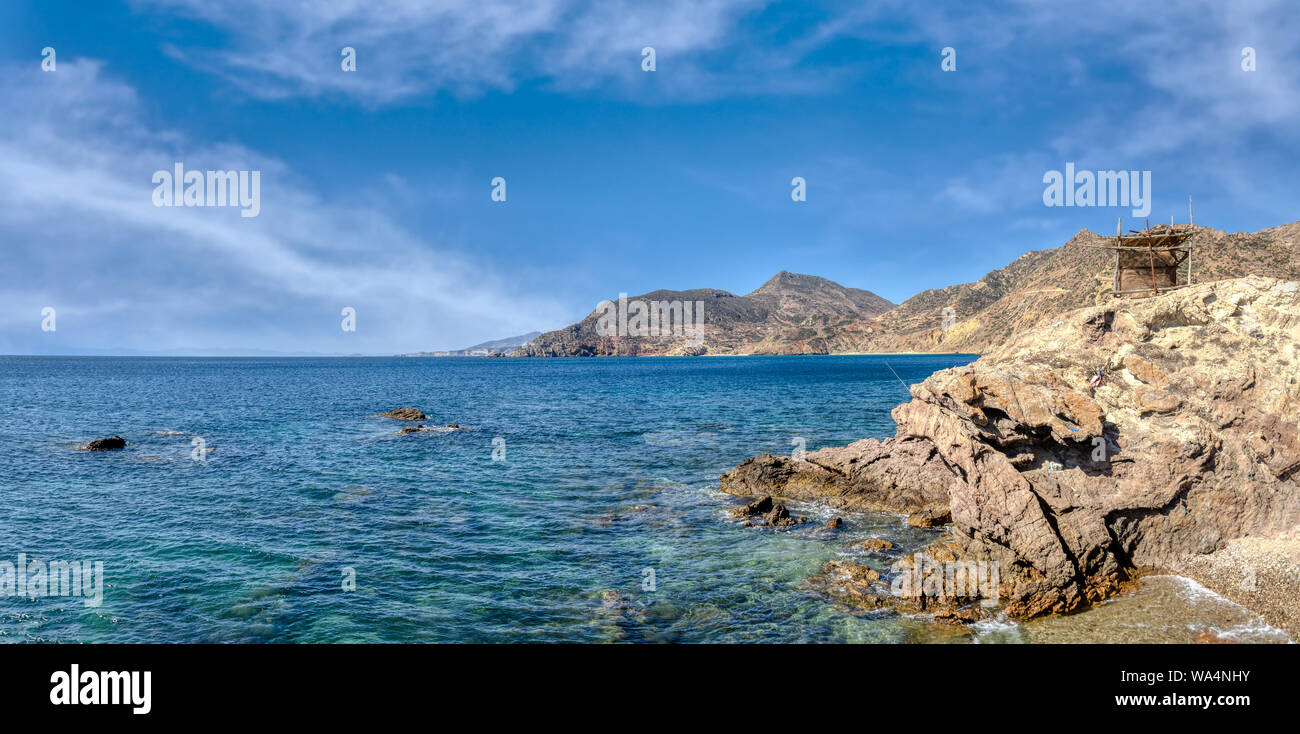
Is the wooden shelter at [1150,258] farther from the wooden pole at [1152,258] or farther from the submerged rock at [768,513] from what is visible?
the submerged rock at [768,513]

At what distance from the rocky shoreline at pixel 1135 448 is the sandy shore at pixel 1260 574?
4cm

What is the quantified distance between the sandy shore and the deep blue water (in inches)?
290

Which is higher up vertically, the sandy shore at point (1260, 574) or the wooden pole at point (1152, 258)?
the wooden pole at point (1152, 258)

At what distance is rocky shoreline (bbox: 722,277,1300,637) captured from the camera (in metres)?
15.8

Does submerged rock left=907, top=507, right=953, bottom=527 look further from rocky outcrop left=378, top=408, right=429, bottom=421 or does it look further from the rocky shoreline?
rocky outcrop left=378, top=408, right=429, bottom=421

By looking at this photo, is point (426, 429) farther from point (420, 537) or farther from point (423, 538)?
point (423, 538)

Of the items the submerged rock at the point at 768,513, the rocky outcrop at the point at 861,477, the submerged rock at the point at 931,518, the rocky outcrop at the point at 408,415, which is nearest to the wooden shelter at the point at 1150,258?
the rocky outcrop at the point at 861,477

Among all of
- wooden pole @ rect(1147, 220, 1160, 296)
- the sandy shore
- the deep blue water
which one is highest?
wooden pole @ rect(1147, 220, 1160, 296)

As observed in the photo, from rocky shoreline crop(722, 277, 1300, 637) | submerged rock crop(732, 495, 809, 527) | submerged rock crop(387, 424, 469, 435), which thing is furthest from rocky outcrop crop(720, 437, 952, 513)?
submerged rock crop(387, 424, 469, 435)

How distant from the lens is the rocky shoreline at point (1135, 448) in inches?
620

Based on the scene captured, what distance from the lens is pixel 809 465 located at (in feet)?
93.3

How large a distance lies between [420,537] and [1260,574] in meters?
24.8

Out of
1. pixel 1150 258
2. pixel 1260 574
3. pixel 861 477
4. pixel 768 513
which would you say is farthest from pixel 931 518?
pixel 1150 258
